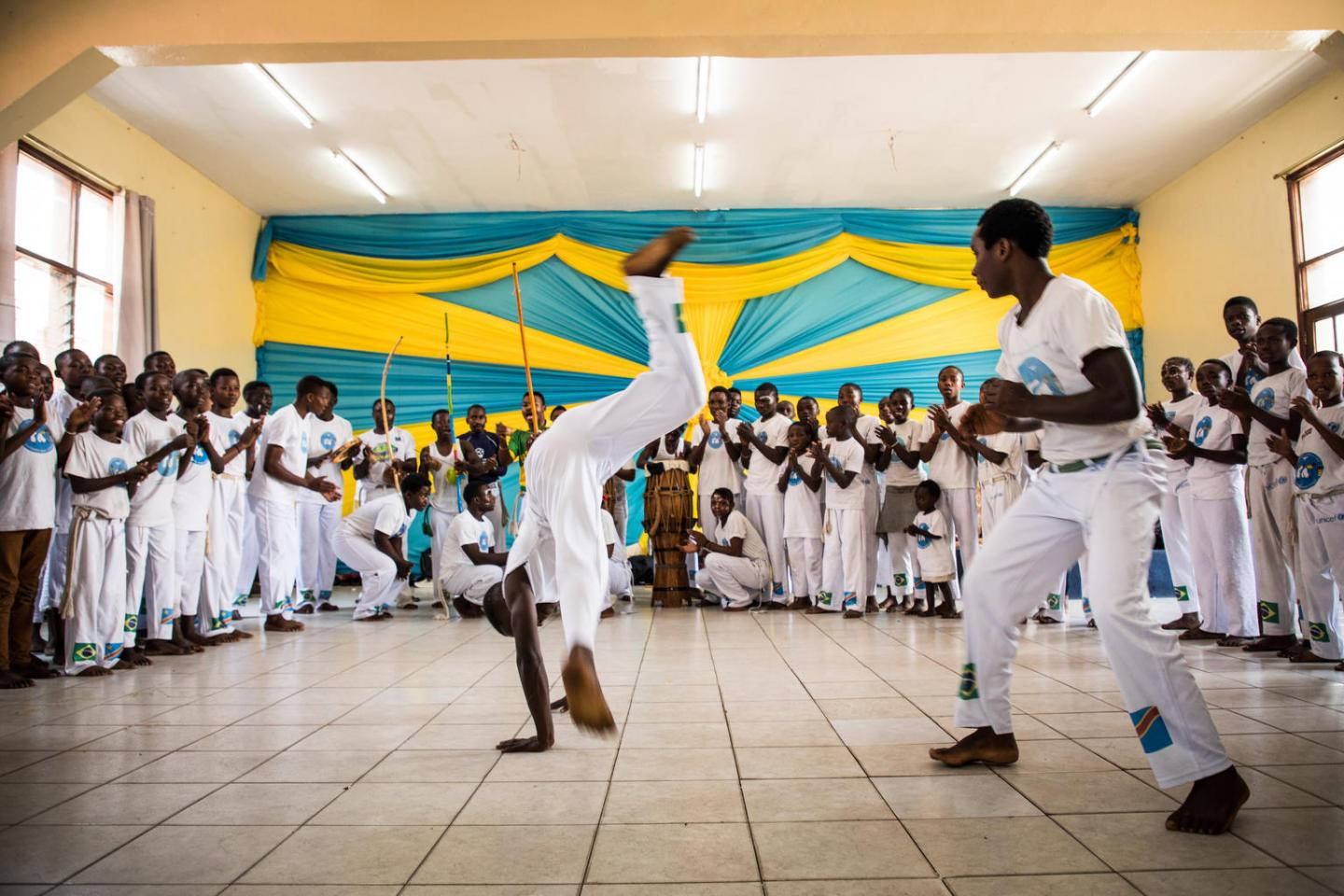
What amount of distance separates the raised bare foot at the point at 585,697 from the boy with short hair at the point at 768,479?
15.8 ft

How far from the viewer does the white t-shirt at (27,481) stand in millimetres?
4191

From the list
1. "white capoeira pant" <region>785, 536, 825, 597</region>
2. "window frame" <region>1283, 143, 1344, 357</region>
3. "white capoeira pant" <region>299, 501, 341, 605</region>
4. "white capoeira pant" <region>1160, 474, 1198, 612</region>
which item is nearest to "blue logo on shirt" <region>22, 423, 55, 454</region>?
"white capoeira pant" <region>299, 501, 341, 605</region>

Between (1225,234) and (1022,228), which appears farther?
(1225,234)

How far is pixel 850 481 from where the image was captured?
6836 mm

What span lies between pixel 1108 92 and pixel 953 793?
702cm

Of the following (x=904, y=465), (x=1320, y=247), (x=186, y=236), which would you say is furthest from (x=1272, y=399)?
(x=186, y=236)

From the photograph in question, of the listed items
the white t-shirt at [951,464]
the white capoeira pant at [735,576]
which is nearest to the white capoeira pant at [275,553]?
the white capoeira pant at [735,576]

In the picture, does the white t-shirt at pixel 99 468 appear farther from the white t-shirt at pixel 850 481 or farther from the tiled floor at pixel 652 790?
the white t-shirt at pixel 850 481

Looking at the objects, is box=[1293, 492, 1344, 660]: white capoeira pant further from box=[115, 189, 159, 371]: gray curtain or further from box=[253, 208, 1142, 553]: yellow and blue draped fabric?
box=[115, 189, 159, 371]: gray curtain

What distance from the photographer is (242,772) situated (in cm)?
274

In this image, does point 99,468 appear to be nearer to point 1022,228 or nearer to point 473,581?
point 473,581

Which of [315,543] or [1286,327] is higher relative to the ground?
[1286,327]

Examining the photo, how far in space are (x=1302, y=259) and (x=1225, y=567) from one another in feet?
14.3

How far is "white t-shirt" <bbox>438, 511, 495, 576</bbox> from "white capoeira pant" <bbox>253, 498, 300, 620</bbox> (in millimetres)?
1080
